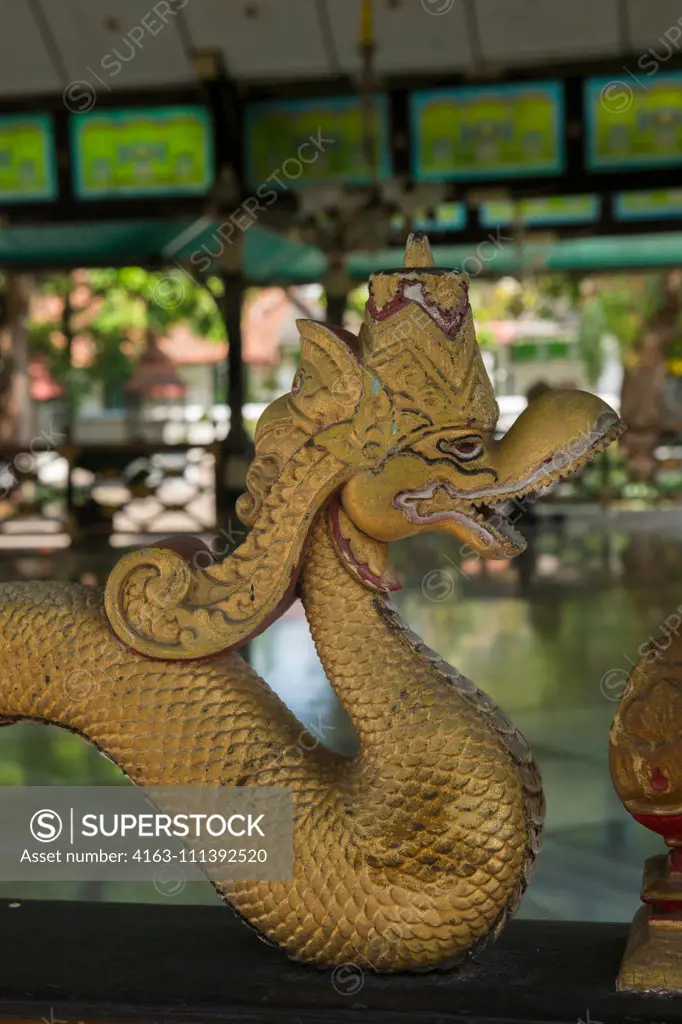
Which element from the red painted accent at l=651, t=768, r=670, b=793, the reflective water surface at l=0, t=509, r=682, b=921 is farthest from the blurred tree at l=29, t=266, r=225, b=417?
the red painted accent at l=651, t=768, r=670, b=793

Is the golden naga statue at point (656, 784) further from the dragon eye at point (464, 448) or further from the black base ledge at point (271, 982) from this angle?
the dragon eye at point (464, 448)

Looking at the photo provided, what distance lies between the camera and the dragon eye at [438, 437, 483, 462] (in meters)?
1.08

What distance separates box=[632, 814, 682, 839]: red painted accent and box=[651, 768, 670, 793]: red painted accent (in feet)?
0.09

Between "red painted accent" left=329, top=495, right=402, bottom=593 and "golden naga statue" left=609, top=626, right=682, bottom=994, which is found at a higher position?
"red painted accent" left=329, top=495, right=402, bottom=593

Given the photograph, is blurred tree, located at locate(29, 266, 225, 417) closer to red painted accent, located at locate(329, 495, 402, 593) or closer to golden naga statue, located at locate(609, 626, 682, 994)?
red painted accent, located at locate(329, 495, 402, 593)

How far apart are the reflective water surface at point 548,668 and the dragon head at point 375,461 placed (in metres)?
0.30

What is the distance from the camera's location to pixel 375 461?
109cm

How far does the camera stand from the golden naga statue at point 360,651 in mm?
1066

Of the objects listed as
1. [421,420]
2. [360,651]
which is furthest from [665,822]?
[421,420]

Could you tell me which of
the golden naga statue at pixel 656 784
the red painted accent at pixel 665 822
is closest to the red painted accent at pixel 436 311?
the golden naga statue at pixel 656 784

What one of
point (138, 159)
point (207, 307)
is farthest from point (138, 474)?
point (207, 307)

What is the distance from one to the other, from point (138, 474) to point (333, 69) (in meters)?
3.41

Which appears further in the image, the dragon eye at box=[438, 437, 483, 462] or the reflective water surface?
the reflective water surface

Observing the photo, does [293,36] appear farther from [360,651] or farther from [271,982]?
[271,982]
